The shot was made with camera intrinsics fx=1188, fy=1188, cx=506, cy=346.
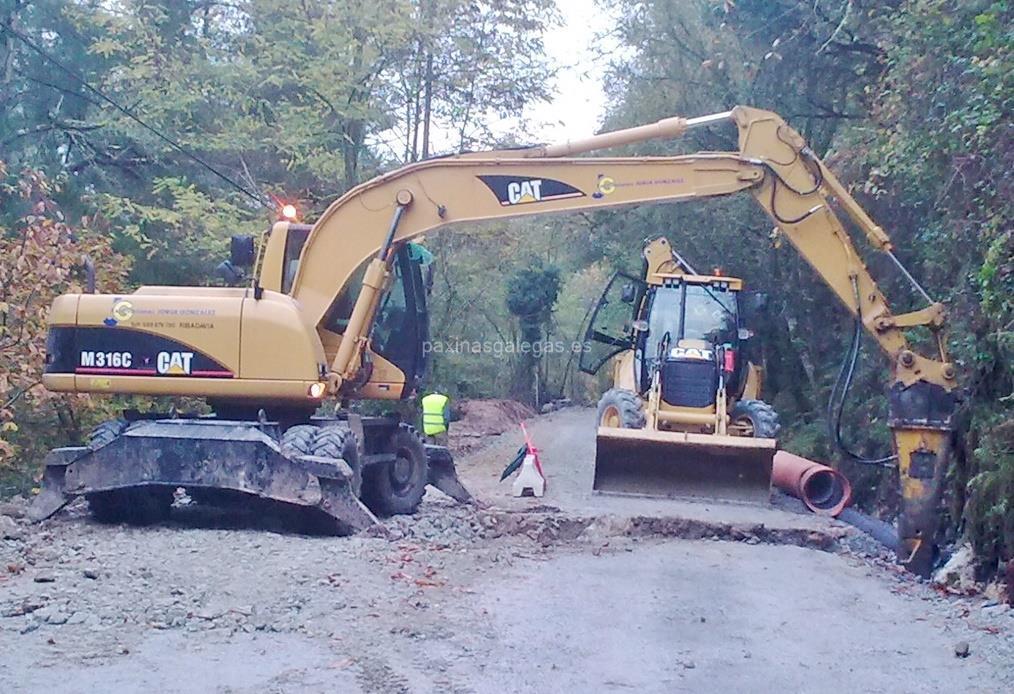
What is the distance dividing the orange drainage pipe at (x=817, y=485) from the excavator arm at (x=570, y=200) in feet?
11.1

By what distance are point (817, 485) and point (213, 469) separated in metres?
7.88

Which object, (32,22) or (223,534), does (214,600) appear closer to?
(223,534)

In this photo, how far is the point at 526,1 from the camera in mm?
24422

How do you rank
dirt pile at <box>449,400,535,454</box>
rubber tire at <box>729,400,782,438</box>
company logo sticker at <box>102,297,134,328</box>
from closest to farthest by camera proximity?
company logo sticker at <box>102,297,134,328</box>, rubber tire at <box>729,400,782,438</box>, dirt pile at <box>449,400,535,454</box>

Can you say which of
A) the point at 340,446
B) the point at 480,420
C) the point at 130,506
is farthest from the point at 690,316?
the point at 480,420

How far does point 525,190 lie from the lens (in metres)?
11.6

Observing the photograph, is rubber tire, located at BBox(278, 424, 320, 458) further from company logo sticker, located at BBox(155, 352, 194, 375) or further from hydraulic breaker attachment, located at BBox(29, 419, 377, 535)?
company logo sticker, located at BBox(155, 352, 194, 375)

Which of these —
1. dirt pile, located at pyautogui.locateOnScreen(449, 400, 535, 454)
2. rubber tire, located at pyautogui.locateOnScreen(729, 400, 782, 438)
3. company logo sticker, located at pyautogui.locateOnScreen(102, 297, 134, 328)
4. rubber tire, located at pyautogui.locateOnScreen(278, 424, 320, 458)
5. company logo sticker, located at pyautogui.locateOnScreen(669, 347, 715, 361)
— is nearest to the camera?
rubber tire, located at pyautogui.locateOnScreen(278, 424, 320, 458)

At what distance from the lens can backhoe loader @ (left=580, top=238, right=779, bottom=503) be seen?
13.7m

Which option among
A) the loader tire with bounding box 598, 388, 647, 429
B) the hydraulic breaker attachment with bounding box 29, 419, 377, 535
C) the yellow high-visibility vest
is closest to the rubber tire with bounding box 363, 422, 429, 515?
the hydraulic breaker attachment with bounding box 29, 419, 377, 535

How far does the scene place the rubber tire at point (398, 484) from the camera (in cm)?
1243

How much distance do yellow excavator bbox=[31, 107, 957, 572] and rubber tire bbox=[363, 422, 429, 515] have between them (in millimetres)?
30

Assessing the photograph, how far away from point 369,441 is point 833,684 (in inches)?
270

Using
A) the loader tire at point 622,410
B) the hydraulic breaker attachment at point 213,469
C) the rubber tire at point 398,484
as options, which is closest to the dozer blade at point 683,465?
the loader tire at point 622,410
